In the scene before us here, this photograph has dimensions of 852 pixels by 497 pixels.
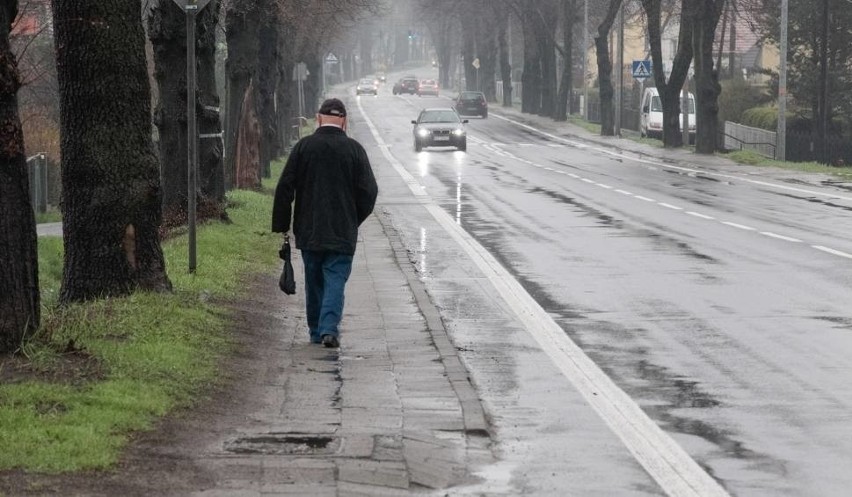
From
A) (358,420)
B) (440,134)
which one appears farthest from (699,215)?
(440,134)

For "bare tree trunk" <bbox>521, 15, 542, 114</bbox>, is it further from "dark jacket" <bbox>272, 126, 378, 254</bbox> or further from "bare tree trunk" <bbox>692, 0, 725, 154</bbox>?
"dark jacket" <bbox>272, 126, 378, 254</bbox>

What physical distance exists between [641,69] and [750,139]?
16.8ft

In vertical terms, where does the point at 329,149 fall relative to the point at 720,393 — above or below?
above

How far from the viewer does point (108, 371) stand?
29.6ft

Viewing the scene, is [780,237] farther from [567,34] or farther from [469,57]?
[469,57]

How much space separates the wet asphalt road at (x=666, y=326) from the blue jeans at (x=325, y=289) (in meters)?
0.98

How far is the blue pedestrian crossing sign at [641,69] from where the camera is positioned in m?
61.7

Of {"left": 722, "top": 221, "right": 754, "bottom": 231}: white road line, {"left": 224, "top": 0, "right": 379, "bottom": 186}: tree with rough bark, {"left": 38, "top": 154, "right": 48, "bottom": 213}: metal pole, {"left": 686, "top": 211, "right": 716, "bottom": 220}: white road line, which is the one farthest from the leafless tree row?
{"left": 38, "top": 154, "right": 48, "bottom": 213}: metal pole

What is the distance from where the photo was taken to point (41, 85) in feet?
168

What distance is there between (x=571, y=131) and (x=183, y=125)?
5528 cm

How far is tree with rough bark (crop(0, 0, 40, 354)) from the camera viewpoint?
365 inches

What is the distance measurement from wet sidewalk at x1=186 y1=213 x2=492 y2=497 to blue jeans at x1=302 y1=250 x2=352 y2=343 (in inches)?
6.6

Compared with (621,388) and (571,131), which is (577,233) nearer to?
(621,388)

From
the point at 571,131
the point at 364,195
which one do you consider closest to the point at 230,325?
the point at 364,195
